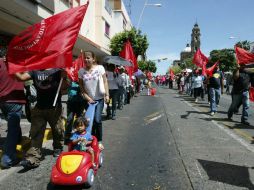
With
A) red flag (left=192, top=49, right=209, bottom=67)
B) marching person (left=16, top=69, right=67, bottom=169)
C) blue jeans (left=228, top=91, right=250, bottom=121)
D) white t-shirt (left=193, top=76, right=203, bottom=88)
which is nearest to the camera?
marching person (left=16, top=69, right=67, bottom=169)

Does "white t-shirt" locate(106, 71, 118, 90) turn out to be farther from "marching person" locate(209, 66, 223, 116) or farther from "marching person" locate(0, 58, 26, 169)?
"marching person" locate(0, 58, 26, 169)

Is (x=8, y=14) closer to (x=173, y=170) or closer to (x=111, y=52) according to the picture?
(x=173, y=170)

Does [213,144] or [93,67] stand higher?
[93,67]

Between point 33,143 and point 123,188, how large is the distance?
1741 mm

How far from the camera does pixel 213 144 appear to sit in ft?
24.8

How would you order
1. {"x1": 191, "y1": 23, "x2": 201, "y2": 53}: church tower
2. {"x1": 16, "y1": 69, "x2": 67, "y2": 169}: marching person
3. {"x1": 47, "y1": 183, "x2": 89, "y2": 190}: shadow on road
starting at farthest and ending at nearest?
{"x1": 191, "y1": 23, "x2": 201, "y2": 53}: church tower, {"x1": 16, "y1": 69, "x2": 67, "y2": 169}: marching person, {"x1": 47, "y1": 183, "x2": 89, "y2": 190}: shadow on road

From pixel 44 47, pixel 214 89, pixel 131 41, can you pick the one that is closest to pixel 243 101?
pixel 214 89

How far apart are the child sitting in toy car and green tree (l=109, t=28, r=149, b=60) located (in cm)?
3373

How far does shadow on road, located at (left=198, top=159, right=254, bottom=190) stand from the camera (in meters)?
4.98

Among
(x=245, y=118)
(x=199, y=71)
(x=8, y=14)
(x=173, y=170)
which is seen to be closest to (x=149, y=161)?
(x=173, y=170)

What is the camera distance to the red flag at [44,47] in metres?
5.52

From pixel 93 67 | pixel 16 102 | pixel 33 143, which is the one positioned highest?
pixel 93 67

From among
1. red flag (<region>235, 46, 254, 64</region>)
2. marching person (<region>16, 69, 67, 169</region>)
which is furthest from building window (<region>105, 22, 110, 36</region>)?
marching person (<region>16, 69, 67, 169</region>)

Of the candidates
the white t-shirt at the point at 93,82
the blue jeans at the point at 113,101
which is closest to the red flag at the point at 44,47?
Result: the white t-shirt at the point at 93,82
